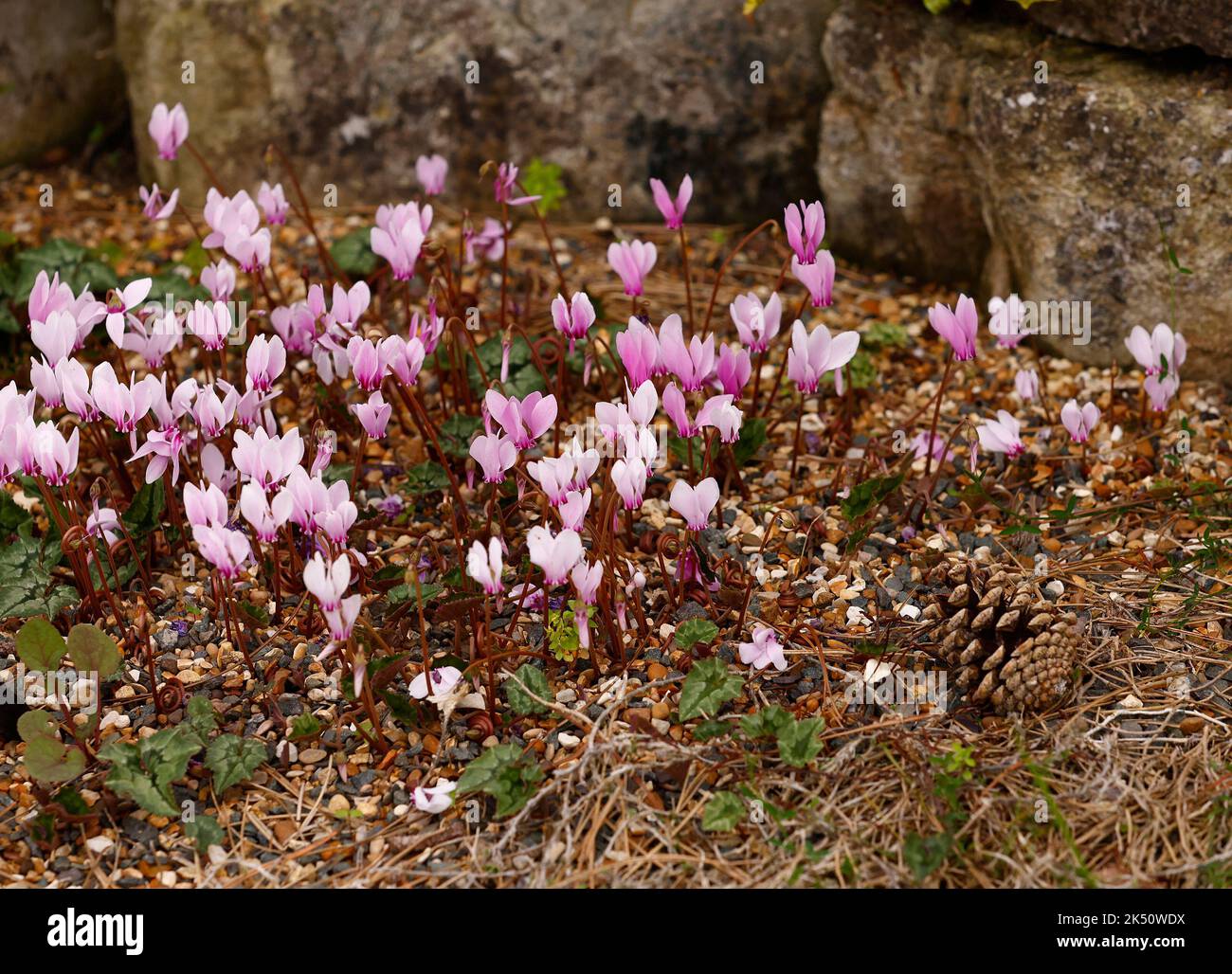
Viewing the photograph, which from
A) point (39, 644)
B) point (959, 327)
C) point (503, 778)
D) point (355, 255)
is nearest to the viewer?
point (503, 778)

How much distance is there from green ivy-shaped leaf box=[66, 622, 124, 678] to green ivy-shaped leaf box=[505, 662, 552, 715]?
73 centimetres

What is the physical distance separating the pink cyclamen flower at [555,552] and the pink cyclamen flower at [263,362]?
767 mm

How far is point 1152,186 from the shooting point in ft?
11.7

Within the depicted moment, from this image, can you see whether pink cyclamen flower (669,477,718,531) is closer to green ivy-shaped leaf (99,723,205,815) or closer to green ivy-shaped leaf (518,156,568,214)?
green ivy-shaped leaf (99,723,205,815)

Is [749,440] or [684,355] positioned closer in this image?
[684,355]

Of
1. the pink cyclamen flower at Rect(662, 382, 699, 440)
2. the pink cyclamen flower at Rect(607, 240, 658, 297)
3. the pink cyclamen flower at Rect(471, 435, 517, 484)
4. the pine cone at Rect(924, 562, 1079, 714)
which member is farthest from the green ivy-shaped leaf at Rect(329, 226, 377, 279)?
the pine cone at Rect(924, 562, 1079, 714)

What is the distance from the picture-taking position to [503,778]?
8.09 feet

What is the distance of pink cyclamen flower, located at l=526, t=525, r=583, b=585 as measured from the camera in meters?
2.42

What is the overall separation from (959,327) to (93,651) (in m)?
1.78

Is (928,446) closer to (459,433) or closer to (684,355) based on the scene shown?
(684,355)

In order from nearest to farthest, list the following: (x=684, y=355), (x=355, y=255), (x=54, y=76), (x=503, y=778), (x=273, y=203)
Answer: (x=503, y=778) < (x=684, y=355) < (x=273, y=203) < (x=355, y=255) < (x=54, y=76)

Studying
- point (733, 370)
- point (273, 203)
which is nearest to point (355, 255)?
point (273, 203)

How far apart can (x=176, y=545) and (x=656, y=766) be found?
1.30 metres

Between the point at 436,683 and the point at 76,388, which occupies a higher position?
the point at 76,388
